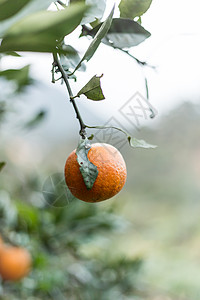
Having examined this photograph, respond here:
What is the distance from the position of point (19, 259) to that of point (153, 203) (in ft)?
15.1

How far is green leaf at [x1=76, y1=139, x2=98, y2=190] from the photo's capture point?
302 millimetres

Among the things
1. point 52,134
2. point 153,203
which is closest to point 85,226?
point 52,134

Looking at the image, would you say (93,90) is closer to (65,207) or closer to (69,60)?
(69,60)

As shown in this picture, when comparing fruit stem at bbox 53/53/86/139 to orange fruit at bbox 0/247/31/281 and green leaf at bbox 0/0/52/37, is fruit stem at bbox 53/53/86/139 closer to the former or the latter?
green leaf at bbox 0/0/52/37

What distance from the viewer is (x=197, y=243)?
14.6 ft

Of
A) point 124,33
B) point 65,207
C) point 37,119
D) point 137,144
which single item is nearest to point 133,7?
point 124,33

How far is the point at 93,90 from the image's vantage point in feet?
0.93

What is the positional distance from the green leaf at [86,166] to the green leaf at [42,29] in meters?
0.16

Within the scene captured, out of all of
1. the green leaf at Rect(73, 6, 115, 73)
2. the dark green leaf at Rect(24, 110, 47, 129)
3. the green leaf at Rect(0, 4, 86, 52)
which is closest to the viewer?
the green leaf at Rect(0, 4, 86, 52)

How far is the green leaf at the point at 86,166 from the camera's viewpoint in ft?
0.99

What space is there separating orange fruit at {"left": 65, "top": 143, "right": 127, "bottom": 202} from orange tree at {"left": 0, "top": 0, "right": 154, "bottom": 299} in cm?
2

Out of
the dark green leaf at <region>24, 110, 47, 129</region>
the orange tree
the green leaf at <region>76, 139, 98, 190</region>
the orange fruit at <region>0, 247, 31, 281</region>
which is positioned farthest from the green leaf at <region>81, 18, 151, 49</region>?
the orange fruit at <region>0, 247, 31, 281</region>

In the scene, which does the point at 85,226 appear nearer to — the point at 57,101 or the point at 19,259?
the point at 19,259

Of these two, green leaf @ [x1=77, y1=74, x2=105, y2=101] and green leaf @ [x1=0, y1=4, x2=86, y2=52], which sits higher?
green leaf @ [x1=77, y1=74, x2=105, y2=101]
